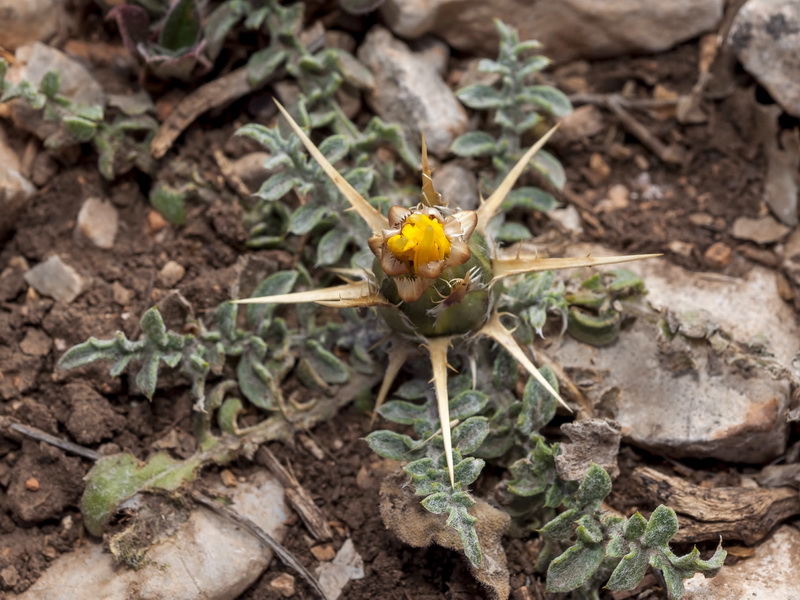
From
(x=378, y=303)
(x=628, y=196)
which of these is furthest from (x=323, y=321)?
(x=628, y=196)

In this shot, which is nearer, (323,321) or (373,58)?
(323,321)

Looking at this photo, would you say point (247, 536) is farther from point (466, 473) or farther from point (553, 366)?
point (553, 366)

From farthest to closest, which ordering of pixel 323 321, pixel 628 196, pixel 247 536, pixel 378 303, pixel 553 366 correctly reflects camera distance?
pixel 628 196
pixel 323 321
pixel 553 366
pixel 247 536
pixel 378 303

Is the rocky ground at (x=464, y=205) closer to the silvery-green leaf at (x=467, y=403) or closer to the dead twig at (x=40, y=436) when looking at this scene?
the dead twig at (x=40, y=436)

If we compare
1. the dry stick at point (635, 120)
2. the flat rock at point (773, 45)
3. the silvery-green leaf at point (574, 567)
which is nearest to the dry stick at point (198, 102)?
the dry stick at point (635, 120)

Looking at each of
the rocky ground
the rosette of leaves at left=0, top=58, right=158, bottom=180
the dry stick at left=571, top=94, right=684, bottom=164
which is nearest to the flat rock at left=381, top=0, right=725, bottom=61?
the rocky ground

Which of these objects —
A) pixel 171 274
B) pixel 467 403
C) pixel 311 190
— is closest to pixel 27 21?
pixel 171 274
